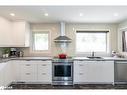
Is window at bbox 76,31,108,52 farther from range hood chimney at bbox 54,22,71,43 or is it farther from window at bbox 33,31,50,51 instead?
window at bbox 33,31,50,51

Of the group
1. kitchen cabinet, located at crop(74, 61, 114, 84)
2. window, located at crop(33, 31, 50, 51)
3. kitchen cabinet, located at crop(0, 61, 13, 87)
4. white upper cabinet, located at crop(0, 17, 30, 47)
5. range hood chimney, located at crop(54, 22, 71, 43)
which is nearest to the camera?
kitchen cabinet, located at crop(0, 61, 13, 87)

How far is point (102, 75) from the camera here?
5523mm

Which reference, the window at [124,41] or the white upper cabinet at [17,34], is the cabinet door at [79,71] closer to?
the window at [124,41]

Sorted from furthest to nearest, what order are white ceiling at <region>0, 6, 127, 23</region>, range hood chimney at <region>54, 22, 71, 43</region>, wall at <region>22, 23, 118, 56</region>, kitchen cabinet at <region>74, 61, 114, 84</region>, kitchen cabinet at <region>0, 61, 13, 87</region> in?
wall at <region>22, 23, 118, 56</region> < range hood chimney at <region>54, 22, 71, 43</region> < kitchen cabinet at <region>74, 61, 114, 84</region> < kitchen cabinet at <region>0, 61, 13, 87</region> < white ceiling at <region>0, 6, 127, 23</region>

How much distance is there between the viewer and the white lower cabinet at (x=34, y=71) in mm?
5562

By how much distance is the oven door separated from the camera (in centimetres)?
556

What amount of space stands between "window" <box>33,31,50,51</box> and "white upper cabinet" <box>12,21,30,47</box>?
0.65m

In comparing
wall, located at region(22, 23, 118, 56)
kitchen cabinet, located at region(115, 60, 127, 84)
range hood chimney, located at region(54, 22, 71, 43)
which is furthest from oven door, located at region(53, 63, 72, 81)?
kitchen cabinet, located at region(115, 60, 127, 84)

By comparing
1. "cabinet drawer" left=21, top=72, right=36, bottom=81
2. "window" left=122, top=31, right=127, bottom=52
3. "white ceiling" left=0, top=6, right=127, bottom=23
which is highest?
"white ceiling" left=0, top=6, right=127, bottom=23

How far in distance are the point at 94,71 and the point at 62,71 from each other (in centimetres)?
98

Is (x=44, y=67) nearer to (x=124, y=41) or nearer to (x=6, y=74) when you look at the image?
(x=6, y=74)

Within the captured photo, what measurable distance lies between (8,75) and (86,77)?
2315mm
